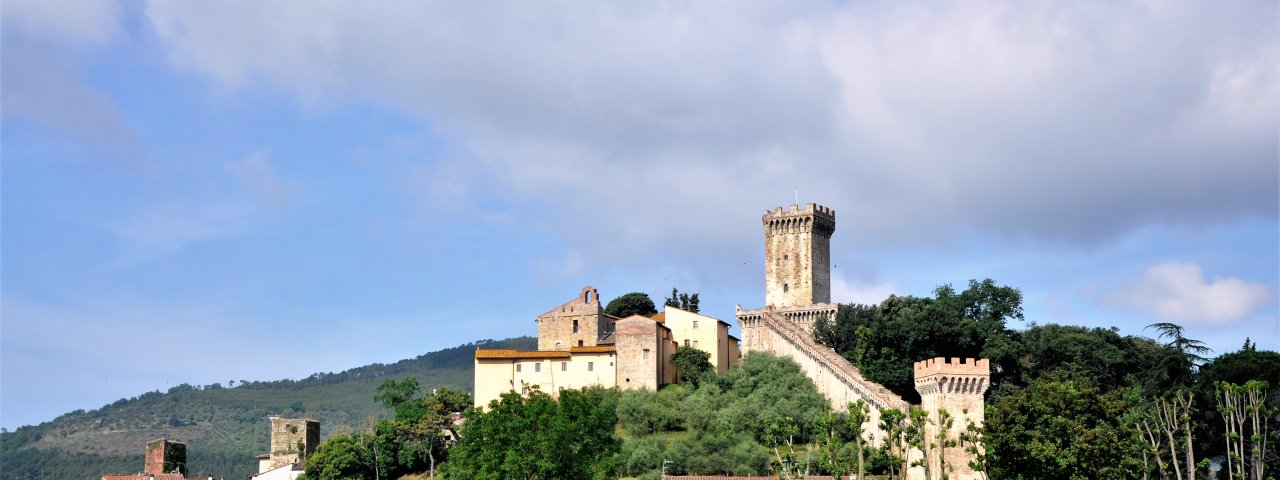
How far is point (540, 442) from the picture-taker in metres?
60.3

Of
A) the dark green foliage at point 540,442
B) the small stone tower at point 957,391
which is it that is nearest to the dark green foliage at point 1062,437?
the small stone tower at point 957,391

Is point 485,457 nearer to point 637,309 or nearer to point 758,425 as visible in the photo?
point 758,425

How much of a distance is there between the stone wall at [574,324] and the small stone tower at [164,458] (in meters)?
25.1

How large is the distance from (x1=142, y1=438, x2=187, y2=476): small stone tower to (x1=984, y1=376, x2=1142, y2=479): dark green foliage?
5549 centimetres

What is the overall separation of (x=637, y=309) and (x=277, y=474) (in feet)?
108

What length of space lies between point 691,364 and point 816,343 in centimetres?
801

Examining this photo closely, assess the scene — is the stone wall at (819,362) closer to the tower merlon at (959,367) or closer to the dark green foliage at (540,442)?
the tower merlon at (959,367)

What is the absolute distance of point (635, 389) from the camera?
84438 mm

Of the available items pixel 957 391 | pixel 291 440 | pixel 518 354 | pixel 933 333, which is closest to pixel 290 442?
pixel 291 440

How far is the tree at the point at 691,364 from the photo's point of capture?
8625 centimetres

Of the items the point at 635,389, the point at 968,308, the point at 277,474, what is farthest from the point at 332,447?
the point at 968,308

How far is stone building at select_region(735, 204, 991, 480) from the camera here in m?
64.6

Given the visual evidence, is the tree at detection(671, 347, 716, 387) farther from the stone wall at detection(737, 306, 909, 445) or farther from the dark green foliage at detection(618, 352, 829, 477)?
the stone wall at detection(737, 306, 909, 445)

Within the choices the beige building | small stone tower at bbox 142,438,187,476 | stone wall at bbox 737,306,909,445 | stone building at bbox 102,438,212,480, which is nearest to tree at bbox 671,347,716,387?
the beige building
